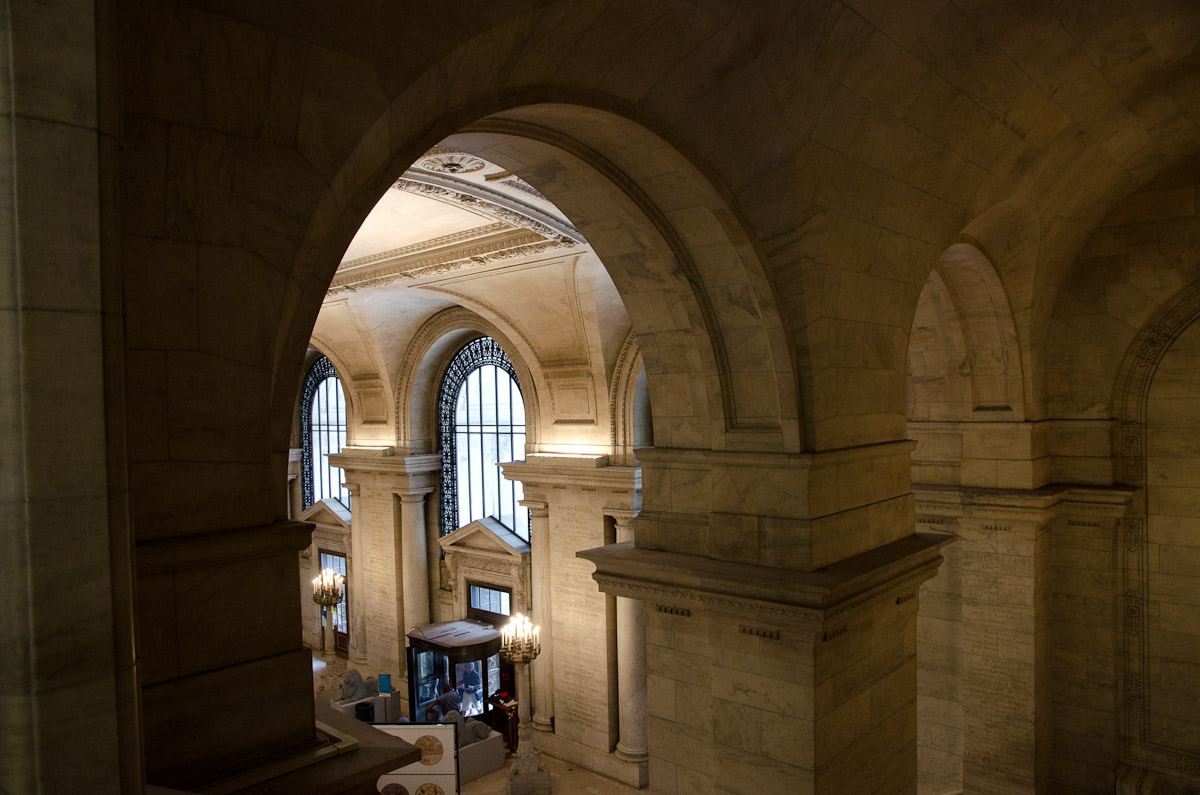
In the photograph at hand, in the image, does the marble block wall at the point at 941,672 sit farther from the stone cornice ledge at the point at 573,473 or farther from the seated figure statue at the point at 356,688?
the seated figure statue at the point at 356,688

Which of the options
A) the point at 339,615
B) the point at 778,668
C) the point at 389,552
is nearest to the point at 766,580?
the point at 778,668

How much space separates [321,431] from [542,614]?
31.5ft

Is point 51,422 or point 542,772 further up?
point 51,422

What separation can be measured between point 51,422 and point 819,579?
12.6ft

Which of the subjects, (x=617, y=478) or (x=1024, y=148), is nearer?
(x=1024, y=148)

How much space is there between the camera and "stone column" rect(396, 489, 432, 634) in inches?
618

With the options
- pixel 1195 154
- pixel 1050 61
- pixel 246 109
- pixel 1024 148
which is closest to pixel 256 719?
pixel 246 109

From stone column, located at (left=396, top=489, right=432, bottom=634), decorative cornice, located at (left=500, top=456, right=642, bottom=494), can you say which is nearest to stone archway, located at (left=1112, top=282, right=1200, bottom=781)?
decorative cornice, located at (left=500, top=456, right=642, bottom=494)

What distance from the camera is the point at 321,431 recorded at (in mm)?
20047

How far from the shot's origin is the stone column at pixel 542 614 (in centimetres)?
1286

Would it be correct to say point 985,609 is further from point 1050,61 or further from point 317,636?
A: point 317,636

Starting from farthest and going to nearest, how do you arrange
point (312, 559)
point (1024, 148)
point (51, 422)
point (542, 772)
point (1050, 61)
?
point (312, 559) → point (542, 772) → point (1024, 148) → point (1050, 61) → point (51, 422)

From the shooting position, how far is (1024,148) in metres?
5.79

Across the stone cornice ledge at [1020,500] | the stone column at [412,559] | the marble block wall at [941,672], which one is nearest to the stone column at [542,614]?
the stone column at [412,559]
